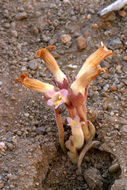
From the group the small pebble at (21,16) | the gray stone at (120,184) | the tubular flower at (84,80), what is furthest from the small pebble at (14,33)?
the gray stone at (120,184)

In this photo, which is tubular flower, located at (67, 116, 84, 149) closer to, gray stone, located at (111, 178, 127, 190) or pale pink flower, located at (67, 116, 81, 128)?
pale pink flower, located at (67, 116, 81, 128)

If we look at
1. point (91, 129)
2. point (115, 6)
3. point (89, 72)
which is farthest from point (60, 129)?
point (115, 6)

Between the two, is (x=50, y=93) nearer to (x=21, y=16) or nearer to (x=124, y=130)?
(x=124, y=130)

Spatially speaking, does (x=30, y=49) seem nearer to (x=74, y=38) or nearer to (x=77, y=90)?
(x=74, y=38)

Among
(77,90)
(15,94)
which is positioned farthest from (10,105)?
(77,90)

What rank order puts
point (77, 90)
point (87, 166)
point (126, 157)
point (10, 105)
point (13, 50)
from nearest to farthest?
point (77, 90), point (126, 157), point (87, 166), point (10, 105), point (13, 50)

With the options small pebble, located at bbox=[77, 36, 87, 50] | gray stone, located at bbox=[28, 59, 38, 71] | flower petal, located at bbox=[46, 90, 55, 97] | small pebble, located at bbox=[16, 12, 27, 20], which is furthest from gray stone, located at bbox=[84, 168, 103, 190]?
small pebble, located at bbox=[16, 12, 27, 20]

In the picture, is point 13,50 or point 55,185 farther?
point 13,50
